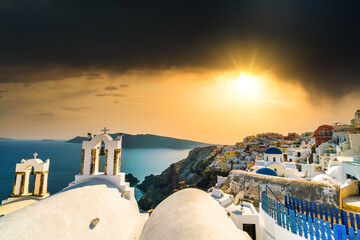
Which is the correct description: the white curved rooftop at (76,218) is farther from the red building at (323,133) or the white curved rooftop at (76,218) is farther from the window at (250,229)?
the red building at (323,133)

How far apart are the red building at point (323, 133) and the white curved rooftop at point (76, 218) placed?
50688mm

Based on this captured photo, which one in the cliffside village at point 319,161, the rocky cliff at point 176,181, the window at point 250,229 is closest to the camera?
the window at point 250,229

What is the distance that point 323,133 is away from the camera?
45.4 metres

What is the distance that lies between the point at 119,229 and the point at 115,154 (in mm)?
3872

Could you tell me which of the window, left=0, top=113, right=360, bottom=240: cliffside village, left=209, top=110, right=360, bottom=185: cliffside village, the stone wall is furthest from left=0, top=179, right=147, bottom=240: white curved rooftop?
left=209, top=110, right=360, bottom=185: cliffside village

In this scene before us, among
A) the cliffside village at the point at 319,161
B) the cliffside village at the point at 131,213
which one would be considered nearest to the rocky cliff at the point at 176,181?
the cliffside village at the point at 319,161

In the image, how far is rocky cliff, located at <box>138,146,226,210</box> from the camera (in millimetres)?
46938

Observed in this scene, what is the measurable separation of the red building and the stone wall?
33.6 metres

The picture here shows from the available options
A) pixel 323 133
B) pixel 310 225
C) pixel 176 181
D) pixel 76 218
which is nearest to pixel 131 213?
pixel 76 218

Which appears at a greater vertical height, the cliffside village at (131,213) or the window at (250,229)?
the cliffside village at (131,213)

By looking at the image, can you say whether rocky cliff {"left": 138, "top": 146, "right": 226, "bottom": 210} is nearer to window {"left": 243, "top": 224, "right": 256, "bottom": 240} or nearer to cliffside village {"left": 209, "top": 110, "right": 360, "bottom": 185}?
cliffside village {"left": 209, "top": 110, "right": 360, "bottom": 185}

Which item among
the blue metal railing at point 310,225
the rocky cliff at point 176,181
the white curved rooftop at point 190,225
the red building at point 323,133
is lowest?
the rocky cliff at point 176,181

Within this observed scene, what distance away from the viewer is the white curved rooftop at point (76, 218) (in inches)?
167

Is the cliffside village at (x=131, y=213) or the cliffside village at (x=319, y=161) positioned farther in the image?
the cliffside village at (x=319, y=161)
